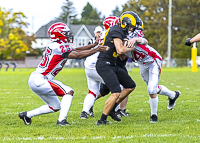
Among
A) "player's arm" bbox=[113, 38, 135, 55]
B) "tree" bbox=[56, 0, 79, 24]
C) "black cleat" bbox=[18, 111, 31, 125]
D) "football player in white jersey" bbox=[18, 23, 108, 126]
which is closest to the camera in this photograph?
"player's arm" bbox=[113, 38, 135, 55]

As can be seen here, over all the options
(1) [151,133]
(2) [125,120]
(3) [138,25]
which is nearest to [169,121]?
(2) [125,120]

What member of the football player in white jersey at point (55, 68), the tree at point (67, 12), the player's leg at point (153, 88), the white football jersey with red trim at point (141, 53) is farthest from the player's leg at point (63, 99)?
the tree at point (67, 12)

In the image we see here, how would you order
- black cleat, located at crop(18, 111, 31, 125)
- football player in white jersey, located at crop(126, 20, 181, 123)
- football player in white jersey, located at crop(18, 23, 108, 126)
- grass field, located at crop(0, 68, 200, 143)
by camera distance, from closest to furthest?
1. grass field, located at crop(0, 68, 200, 143)
2. football player in white jersey, located at crop(18, 23, 108, 126)
3. black cleat, located at crop(18, 111, 31, 125)
4. football player in white jersey, located at crop(126, 20, 181, 123)

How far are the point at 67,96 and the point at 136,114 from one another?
6.91 feet

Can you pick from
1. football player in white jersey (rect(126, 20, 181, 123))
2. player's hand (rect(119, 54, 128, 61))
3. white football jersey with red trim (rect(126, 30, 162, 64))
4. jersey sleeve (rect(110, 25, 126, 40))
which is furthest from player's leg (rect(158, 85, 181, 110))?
jersey sleeve (rect(110, 25, 126, 40))

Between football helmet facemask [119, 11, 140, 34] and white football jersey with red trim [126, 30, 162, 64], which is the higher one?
football helmet facemask [119, 11, 140, 34]

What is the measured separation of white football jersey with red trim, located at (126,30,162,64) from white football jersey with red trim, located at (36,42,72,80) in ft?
3.96

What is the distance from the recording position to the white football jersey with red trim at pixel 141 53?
6633 millimetres

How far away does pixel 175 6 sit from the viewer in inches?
2640

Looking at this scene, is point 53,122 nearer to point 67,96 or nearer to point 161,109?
point 67,96

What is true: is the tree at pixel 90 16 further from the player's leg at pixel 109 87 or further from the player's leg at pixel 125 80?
the player's leg at pixel 109 87

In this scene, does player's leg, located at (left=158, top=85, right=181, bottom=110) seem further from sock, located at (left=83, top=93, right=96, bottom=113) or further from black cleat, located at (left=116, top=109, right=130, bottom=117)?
sock, located at (left=83, top=93, right=96, bottom=113)

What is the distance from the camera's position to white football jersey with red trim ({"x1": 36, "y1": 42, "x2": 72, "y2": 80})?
6.12 meters

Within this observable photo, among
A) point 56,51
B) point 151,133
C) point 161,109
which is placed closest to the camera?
point 151,133
